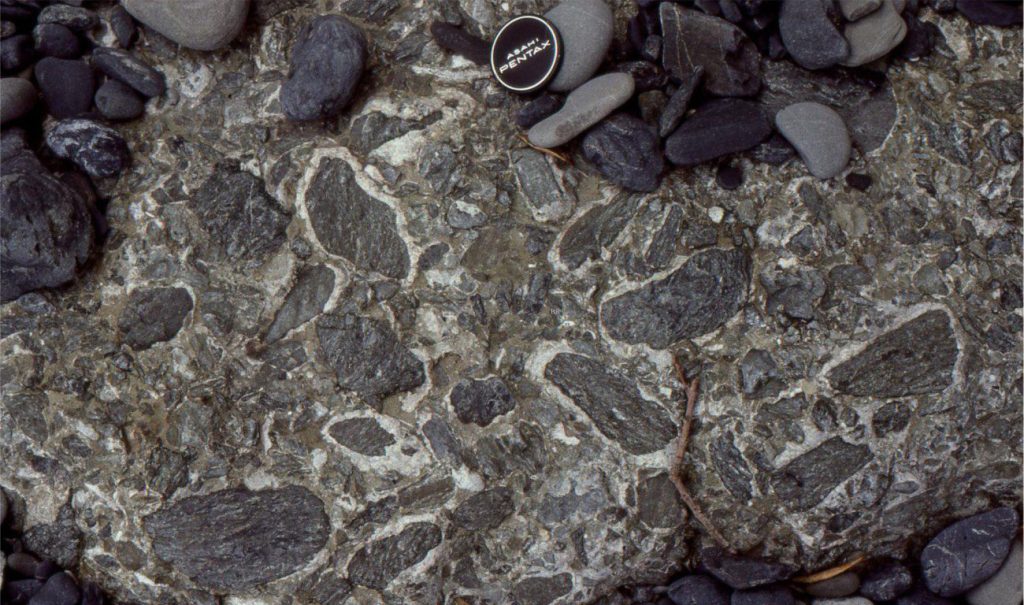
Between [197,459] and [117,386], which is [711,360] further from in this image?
[117,386]

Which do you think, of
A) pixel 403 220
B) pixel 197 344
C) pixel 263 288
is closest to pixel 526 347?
pixel 403 220

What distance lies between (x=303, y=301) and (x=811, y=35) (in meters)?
1.61

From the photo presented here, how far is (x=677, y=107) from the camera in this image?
2.55 m

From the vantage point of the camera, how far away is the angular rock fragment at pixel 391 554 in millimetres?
2525

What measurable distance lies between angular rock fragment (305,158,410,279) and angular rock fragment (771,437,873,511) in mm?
1187

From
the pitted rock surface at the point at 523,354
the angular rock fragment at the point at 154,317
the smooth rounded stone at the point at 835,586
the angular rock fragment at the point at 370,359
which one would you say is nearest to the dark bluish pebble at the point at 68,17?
the pitted rock surface at the point at 523,354

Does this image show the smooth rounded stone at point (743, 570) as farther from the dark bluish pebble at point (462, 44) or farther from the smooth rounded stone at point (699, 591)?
the dark bluish pebble at point (462, 44)

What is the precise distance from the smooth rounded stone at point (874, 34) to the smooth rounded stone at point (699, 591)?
1.53 m

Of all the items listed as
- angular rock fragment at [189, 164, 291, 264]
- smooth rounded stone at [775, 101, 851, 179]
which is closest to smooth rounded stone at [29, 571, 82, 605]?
angular rock fragment at [189, 164, 291, 264]

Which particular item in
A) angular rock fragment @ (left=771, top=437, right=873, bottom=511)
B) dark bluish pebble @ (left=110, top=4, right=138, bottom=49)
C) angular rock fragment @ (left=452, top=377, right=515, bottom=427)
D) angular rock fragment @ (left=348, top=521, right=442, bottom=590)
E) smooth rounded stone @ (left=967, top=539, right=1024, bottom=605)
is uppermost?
dark bluish pebble @ (left=110, top=4, right=138, bottom=49)

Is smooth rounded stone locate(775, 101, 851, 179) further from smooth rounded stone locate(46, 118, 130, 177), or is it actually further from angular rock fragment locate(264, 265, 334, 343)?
smooth rounded stone locate(46, 118, 130, 177)

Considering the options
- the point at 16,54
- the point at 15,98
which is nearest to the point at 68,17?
the point at 16,54

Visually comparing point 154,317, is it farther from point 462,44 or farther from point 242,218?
point 462,44

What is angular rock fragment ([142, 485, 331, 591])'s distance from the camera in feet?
8.30
